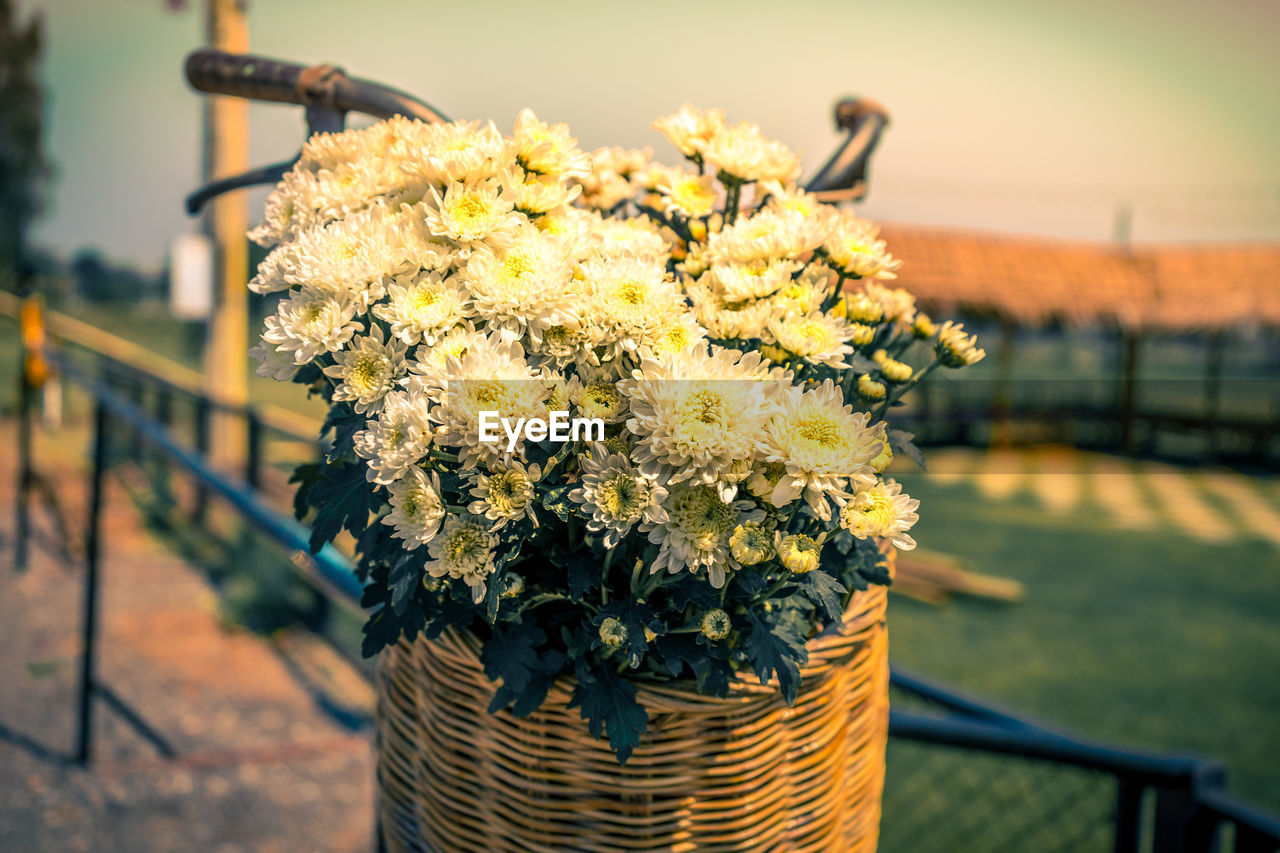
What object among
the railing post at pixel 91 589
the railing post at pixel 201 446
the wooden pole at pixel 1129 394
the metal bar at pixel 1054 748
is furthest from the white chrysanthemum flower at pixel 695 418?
the wooden pole at pixel 1129 394

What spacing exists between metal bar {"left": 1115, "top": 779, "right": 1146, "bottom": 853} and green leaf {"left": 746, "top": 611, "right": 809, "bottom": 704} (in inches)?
30.0

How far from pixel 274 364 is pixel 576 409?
0.74 feet

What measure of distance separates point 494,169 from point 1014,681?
160 inches

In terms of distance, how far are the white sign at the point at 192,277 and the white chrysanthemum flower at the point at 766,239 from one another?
626 cm

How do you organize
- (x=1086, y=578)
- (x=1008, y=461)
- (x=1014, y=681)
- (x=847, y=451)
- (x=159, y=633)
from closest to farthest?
(x=847, y=451), (x=159, y=633), (x=1014, y=681), (x=1086, y=578), (x=1008, y=461)

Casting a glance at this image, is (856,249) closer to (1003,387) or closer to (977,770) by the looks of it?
(977,770)

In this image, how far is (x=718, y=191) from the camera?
75cm

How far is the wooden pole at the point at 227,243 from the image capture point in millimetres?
5719

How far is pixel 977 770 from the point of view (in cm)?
313

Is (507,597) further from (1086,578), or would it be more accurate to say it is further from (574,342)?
(1086,578)

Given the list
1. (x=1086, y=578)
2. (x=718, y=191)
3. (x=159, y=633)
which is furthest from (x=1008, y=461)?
(x=718, y=191)

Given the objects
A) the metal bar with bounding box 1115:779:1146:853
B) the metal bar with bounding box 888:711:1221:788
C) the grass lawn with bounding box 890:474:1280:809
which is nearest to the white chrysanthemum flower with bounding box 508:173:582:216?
the metal bar with bounding box 888:711:1221:788

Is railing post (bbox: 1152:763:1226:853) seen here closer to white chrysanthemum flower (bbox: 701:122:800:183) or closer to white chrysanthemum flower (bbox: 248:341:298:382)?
white chrysanthemum flower (bbox: 701:122:800:183)

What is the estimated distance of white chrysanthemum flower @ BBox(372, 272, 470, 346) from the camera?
1.78 feet
